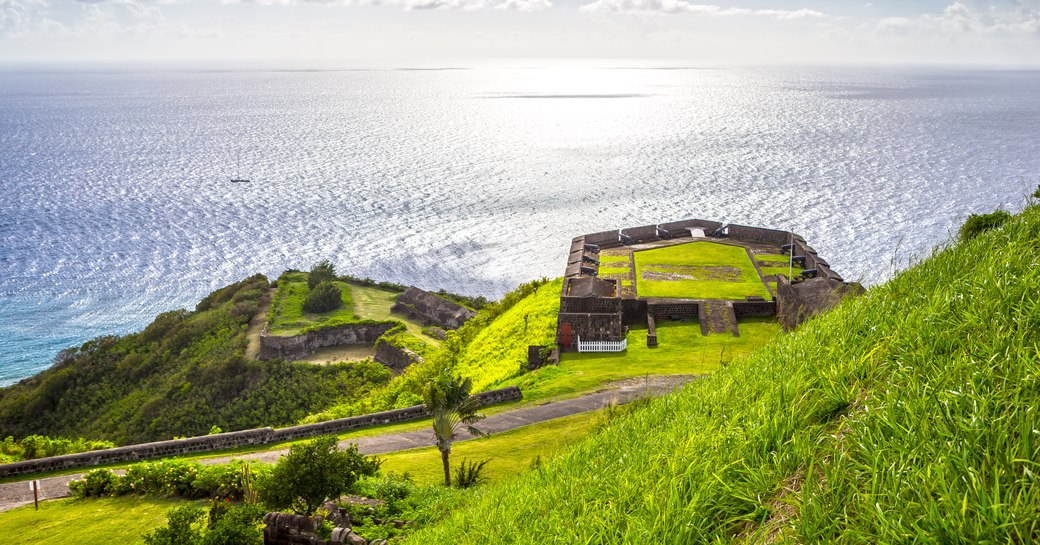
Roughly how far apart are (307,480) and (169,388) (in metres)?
34.9

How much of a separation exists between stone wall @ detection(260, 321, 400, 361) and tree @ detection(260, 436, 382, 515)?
118 ft

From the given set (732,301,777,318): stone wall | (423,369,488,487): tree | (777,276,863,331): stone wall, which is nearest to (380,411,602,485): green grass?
(423,369,488,487): tree

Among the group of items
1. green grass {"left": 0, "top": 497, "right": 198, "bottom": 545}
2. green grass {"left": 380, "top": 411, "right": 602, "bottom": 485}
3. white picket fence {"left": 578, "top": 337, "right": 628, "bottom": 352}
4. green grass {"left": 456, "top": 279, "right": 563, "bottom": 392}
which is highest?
green grass {"left": 0, "top": 497, "right": 198, "bottom": 545}

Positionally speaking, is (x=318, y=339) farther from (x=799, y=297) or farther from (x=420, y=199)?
(x=420, y=199)

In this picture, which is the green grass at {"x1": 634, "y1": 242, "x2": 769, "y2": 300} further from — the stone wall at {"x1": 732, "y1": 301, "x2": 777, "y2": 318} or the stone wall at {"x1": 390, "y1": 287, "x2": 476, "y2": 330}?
the stone wall at {"x1": 390, "y1": 287, "x2": 476, "y2": 330}

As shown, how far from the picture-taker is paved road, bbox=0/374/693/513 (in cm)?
2103

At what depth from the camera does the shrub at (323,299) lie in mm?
58219

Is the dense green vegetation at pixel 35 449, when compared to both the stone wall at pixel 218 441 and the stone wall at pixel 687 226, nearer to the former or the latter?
the stone wall at pixel 218 441

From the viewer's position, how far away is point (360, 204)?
9912 cm

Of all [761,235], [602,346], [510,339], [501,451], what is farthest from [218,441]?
[761,235]

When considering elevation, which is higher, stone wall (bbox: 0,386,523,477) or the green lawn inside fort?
stone wall (bbox: 0,386,523,477)

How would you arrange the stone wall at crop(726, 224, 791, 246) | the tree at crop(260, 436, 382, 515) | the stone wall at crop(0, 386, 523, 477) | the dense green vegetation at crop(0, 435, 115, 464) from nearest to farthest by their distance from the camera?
1. the tree at crop(260, 436, 382, 515)
2. the stone wall at crop(0, 386, 523, 477)
3. the dense green vegetation at crop(0, 435, 115, 464)
4. the stone wall at crop(726, 224, 791, 246)

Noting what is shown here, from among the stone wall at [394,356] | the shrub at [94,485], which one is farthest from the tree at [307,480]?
the stone wall at [394,356]

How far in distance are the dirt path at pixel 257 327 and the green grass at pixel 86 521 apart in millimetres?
31006
